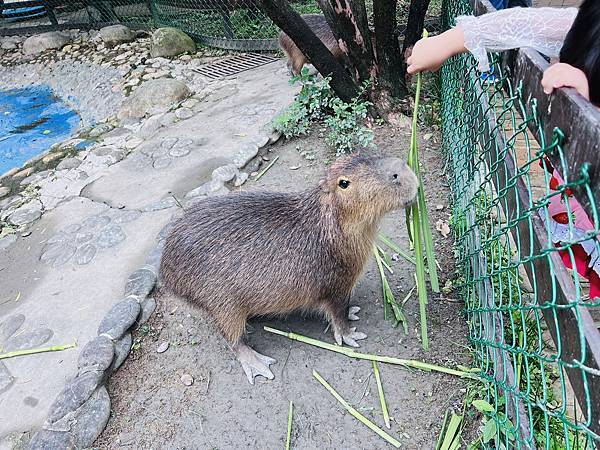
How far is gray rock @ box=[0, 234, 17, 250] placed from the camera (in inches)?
140

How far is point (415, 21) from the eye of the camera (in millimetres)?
3926

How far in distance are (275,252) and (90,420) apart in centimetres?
111

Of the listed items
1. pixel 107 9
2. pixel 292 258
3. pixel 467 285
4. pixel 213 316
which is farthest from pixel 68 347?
pixel 107 9

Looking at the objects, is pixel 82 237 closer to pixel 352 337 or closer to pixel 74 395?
pixel 74 395

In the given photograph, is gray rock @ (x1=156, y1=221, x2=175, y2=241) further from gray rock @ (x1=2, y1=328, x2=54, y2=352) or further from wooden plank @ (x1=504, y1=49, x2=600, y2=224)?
wooden plank @ (x1=504, y1=49, x2=600, y2=224)

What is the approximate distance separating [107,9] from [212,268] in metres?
8.21

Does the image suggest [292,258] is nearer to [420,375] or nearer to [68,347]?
[420,375]

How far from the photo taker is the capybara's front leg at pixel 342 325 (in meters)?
2.27

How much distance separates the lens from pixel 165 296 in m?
2.75

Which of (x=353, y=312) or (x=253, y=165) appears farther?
(x=253, y=165)

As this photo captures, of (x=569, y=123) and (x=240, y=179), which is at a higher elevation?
(x=569, y=123)

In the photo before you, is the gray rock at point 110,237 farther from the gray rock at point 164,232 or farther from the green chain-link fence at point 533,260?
the green chain-link fence at point 533,260

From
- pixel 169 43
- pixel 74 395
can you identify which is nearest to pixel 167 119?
pixel 169 43

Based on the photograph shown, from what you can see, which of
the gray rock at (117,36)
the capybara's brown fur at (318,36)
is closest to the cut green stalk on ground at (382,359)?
the capybara's brown fur at (318,36)
